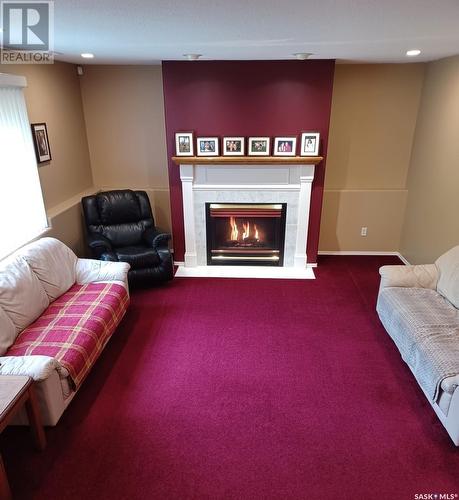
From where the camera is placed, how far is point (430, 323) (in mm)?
2783

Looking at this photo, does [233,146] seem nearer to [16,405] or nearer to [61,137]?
[61,137]

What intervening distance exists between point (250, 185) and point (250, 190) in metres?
0.06

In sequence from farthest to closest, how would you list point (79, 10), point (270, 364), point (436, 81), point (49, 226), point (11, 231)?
1. point (436, 81)
2. point (49, 226)
3. point (11, 231)
4. point (270, 364)
5. point (79, 10)

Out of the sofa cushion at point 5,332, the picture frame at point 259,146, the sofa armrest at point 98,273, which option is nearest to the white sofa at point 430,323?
the picture frame at point 259,146

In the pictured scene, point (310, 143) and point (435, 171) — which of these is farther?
point (310, 143)

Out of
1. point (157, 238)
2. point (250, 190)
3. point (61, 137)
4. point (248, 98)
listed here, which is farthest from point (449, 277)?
point (61, 137)

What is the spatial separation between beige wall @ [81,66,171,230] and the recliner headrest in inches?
18.0

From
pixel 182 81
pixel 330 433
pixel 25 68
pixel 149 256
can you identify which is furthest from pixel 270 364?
pixel 25 68

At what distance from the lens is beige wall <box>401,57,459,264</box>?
3.75m

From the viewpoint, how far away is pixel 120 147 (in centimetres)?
485

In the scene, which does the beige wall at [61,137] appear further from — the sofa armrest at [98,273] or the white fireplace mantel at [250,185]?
the white fireplace mantel at [250,185]

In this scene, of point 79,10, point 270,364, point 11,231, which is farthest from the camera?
point 11,231

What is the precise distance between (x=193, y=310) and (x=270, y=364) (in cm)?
111

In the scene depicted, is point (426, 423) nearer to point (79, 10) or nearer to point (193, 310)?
point (193, 310)
